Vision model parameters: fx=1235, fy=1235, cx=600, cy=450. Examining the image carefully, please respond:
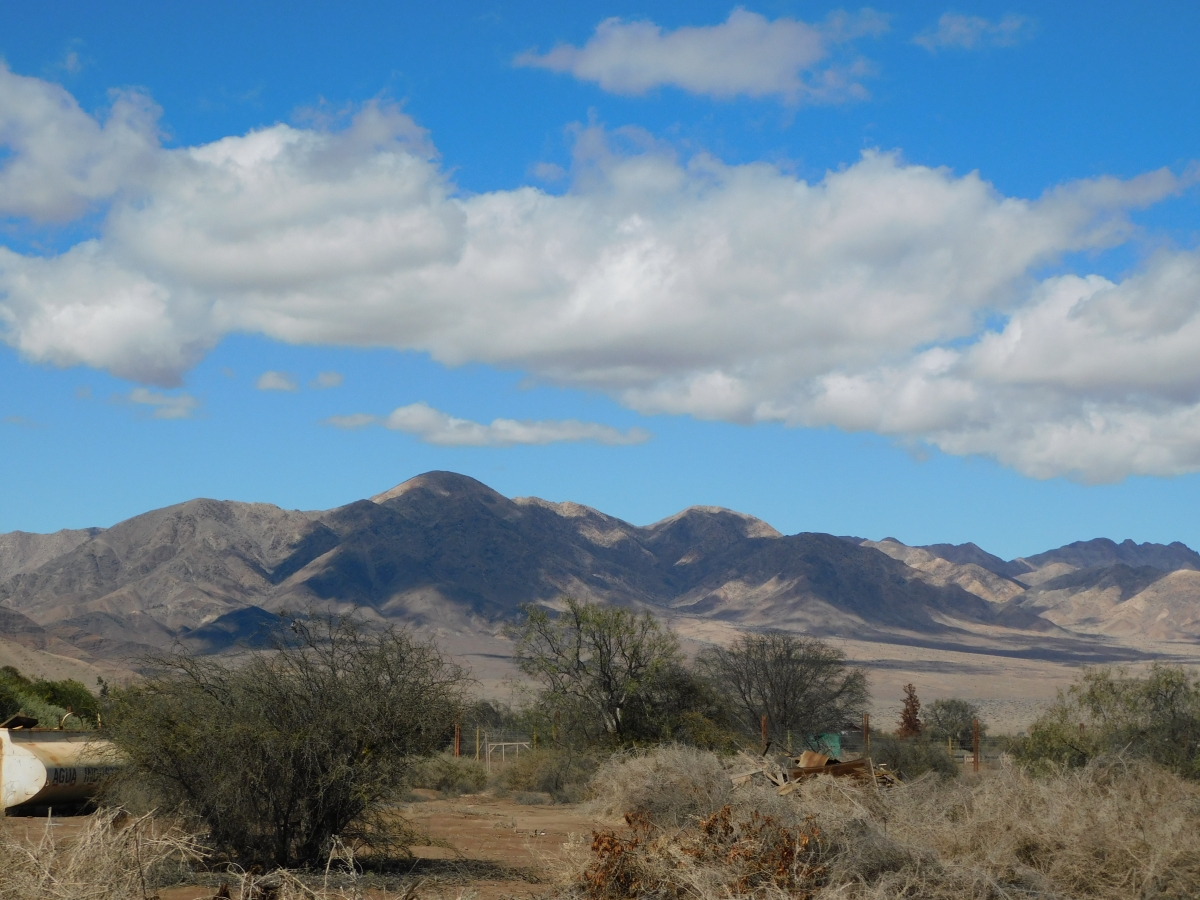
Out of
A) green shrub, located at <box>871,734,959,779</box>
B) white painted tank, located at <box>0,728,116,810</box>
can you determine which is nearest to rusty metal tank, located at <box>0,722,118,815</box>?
white painted tank, located at <box>0,728,116,810</box>

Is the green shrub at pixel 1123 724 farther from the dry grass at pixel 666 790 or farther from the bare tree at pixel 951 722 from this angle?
the bare tree at pixel 951 722

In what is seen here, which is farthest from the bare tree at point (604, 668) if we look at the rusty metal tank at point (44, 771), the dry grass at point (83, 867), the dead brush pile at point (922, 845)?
the dry grass at point (83, 867)

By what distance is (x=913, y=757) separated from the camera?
119ft

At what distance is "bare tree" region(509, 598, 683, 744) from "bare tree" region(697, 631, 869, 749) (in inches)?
367

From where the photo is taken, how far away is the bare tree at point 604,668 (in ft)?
109

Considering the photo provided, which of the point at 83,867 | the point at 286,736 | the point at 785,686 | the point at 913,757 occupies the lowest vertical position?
the point at 913,757

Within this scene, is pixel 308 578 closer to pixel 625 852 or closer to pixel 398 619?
pixel 398 619

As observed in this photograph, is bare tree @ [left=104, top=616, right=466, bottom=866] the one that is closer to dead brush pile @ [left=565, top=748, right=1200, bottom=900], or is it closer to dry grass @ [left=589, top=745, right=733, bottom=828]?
dead brush pile @ [left=565, top=748, right=1200, bottom=900]

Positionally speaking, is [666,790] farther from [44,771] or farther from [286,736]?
[44,771]

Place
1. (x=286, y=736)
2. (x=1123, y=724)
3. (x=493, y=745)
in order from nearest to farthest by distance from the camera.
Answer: (x=286, y=736) < (x=1123, y=724) < (x=493, y=745)

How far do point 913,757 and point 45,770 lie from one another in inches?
980

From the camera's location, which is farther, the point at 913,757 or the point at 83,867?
the point at 913,757

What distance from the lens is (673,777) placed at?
61.1ft

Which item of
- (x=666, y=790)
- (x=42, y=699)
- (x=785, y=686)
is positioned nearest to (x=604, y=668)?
(x=785, y=686)
